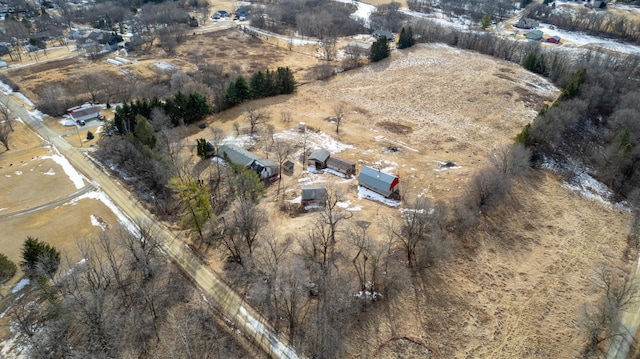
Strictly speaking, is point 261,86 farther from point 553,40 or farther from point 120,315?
point 553,40

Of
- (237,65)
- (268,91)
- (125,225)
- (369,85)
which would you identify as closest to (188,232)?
(125,225)

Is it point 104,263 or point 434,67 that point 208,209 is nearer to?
point 104,263

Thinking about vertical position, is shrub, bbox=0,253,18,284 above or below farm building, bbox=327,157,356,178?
below

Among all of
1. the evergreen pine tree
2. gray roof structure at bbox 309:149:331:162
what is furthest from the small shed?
the evergreen pine tree

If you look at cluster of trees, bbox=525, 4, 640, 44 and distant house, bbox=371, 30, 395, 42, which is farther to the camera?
cluster of trees, bbox=525, 4, 640, 44

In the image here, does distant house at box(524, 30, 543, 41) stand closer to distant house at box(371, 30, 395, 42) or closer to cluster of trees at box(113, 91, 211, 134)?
distant house at box(371, 30, 395, 42)

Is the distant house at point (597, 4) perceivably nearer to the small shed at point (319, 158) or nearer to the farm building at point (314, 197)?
the small shed at point (319, 158)
